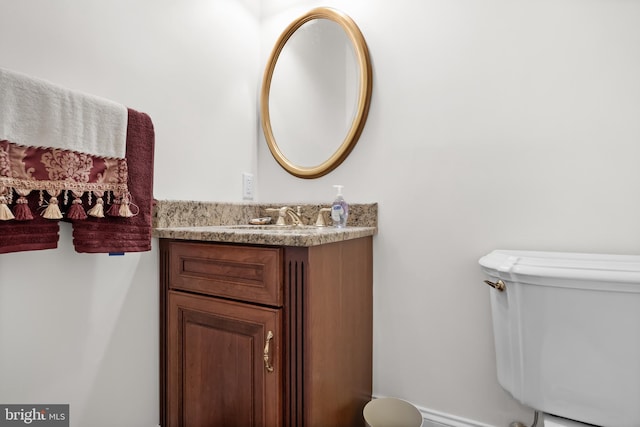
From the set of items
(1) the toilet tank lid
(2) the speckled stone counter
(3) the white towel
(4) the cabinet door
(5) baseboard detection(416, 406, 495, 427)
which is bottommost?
(5) baseboard detection(416, 406, 495, 427)

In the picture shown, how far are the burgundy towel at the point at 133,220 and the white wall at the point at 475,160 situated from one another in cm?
72

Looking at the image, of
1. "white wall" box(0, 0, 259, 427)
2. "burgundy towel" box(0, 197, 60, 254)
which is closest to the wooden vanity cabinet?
"white wall" box(0, 0, 259, 427)

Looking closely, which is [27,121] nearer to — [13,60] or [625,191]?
[13,60]

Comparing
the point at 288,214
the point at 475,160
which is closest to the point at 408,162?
the point at 475,160

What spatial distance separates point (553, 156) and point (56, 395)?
1648 mm

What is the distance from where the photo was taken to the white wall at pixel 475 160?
3.41ft

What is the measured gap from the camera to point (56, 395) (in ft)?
3.15

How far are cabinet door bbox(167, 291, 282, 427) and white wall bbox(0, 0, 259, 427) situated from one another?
11cm

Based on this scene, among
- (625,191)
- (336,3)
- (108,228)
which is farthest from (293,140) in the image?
(625,191)

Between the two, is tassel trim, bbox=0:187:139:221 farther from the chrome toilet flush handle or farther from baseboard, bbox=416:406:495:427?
baseboard, bbox=416:406:495:427

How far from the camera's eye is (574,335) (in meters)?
0.86

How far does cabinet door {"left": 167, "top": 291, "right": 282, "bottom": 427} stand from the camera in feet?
3.20

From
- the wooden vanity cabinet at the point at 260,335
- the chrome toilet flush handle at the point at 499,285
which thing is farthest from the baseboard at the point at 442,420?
the chrome toilet flush handle at the point at 499,285

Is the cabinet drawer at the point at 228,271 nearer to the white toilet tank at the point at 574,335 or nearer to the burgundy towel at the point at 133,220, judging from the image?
the burgundy towel at the point at 133,220
